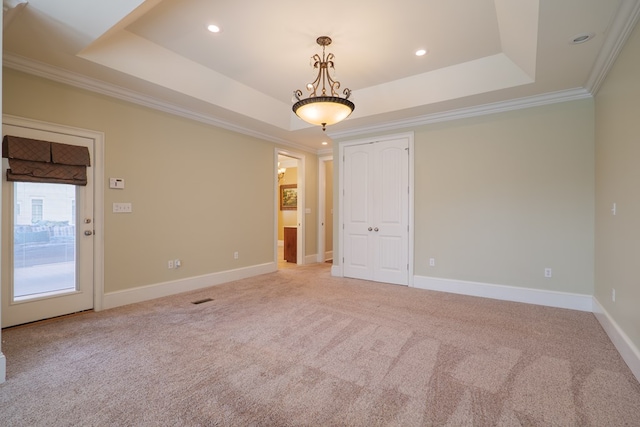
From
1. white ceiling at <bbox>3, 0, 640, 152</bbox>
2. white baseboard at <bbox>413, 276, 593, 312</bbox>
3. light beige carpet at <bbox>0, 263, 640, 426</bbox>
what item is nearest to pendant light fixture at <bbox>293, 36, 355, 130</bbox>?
white ceiling at <bbox>3, 0, 640, 152</bbox>

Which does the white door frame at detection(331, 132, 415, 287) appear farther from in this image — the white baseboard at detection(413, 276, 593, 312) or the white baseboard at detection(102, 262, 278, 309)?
the white baseboard at detection(102, 262, 278, 309)

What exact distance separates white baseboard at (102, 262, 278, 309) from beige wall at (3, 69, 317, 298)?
82mm

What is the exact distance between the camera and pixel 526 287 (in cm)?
409

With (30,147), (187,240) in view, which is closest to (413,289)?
(187,240)

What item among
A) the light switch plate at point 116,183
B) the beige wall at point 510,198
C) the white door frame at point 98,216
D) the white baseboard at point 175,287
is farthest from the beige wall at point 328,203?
the white door frame at point 98,216

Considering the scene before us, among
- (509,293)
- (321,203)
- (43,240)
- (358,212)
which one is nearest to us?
(43,240)

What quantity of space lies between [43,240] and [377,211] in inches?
176

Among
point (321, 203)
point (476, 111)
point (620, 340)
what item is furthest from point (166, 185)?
point (620, 340)

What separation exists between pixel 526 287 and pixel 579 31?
9.83ft

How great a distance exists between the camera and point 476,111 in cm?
439

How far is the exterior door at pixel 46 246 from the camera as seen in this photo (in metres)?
3.07

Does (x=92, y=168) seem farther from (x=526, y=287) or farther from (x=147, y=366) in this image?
(x=526, y=287)

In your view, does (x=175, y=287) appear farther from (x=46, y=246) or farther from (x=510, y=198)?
(x=510, y=198)

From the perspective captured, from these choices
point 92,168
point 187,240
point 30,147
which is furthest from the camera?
point 187,240
